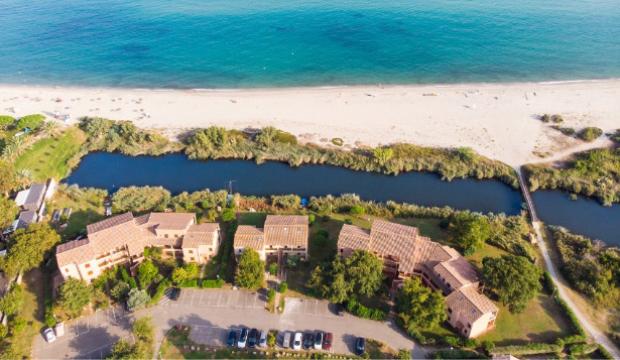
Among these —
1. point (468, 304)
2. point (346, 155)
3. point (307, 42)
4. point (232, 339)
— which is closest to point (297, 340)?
point (232, 339)

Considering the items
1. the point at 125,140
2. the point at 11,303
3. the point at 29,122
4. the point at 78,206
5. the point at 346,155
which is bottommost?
the point at 11,303

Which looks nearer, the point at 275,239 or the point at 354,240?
the point at 354,240

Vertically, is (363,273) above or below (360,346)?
above

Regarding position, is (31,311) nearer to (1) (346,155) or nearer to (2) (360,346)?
(2) (360,346)

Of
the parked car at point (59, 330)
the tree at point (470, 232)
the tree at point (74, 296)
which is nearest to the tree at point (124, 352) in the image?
the tree at point (74, 296)

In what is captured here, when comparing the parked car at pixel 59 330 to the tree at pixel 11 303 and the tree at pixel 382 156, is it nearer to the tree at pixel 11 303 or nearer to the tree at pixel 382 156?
the tree at pixel 11 303
